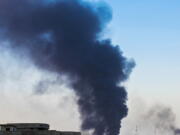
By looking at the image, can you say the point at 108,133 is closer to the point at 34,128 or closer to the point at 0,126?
the point at 34,128

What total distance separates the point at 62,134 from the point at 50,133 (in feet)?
16.2

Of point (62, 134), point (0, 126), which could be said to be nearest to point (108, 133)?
point (62, 134)

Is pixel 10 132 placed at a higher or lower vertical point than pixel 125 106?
lower

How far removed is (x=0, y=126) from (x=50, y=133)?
11.7 metres

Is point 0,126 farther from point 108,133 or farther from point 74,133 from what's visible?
point 108,133

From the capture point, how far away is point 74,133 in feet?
345

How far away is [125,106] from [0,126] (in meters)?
31.1

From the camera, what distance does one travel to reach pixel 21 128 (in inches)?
4028

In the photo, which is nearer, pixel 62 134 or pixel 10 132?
pixel 10 132

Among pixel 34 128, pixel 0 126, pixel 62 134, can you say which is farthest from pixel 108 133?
pixel 0 126

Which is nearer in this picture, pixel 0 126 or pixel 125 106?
pixel 0 126

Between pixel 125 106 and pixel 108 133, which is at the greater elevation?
pixel 125 106

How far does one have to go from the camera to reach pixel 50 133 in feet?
322

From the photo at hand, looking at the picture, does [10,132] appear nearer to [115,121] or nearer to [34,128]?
[34,128]
